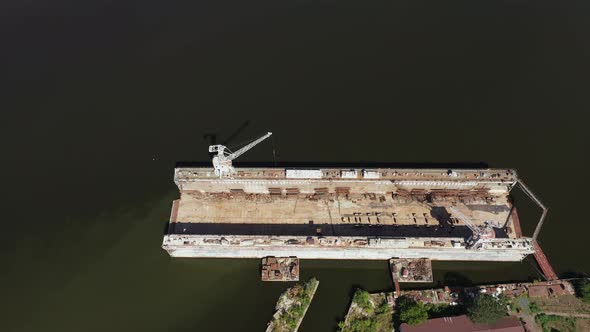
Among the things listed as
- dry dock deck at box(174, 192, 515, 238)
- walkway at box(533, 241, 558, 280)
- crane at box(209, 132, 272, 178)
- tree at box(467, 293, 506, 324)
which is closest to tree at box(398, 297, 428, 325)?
tree at box(467, 293, 506, 324)

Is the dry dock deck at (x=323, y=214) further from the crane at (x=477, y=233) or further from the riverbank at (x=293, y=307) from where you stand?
the riverbank at (x=293, y=307)

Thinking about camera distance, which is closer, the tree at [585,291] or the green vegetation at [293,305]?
the green vegetation at [293,305]

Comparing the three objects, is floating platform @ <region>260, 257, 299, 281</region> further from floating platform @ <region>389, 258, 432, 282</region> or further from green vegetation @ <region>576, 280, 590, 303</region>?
green vegetation @ <region>576, 280, 590, 303</region>

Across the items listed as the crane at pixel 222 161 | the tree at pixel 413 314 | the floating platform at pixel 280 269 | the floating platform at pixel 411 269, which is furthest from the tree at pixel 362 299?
the crane at pixel 222 161

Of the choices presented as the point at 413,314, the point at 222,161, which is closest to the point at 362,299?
the point at 413,314

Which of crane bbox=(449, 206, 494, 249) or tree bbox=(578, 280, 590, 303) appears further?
tree bbox=(578, 280, 590, 303)

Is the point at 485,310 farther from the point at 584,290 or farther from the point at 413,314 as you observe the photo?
the point at 584,290

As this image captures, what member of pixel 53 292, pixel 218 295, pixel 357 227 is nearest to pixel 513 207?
pixel 357 227
